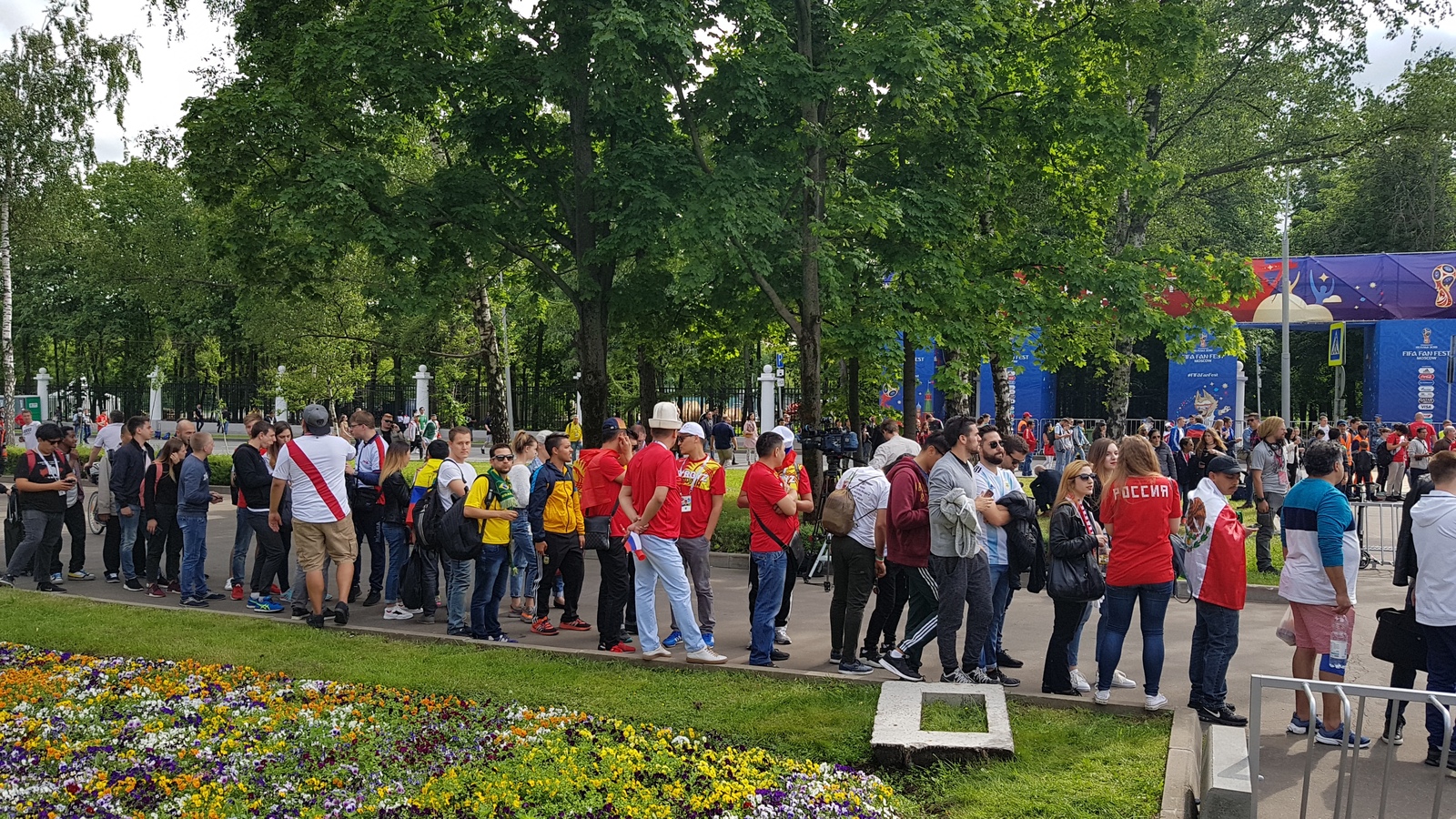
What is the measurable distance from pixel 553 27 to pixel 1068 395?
2652cm

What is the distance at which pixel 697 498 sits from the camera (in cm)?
828

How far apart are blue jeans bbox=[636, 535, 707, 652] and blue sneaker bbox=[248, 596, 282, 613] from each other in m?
4.33

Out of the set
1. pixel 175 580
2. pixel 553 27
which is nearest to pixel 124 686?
pixel 175 580

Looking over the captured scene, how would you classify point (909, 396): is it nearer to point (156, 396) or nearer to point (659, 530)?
point (659, 530)

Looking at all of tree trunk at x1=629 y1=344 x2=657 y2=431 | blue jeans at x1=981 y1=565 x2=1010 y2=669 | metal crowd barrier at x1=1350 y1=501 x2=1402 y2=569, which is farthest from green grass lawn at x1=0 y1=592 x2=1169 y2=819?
tree trunk at x1=629 y1=344 x2=657 y2=431

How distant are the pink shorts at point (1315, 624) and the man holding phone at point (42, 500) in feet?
37.1

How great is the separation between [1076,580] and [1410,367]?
2785cm

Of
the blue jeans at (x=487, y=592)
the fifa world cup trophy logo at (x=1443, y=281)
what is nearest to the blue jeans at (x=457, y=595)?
the blue jeans at (x=487, y=592)

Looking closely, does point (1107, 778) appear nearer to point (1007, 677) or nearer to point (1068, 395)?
point (1007, 677)

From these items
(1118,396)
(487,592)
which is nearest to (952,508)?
(487,592)

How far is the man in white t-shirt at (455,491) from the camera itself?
931 cm

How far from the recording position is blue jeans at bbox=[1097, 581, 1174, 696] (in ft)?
22.8

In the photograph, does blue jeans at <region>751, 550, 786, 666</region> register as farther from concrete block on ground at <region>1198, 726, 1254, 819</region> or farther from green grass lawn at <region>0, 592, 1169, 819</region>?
concrete block on ground at <region>1198, 726, 1254, 819</region>

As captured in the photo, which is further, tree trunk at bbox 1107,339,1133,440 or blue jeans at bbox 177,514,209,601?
tree trunk at bbox 1107,339,1133,440
